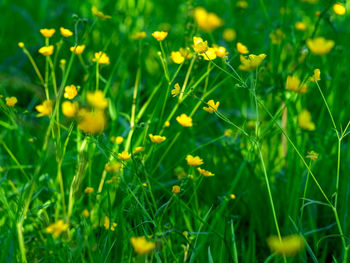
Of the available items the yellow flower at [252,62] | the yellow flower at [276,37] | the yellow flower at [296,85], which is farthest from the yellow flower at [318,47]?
the yellow flower at [276,37]

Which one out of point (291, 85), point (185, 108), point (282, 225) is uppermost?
point (291, 85)

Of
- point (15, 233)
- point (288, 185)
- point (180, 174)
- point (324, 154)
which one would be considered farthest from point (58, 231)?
point (324, 154)

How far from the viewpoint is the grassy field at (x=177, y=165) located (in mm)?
1126

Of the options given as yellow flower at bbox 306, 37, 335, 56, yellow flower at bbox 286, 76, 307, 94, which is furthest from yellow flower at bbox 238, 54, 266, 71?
yellow flower at bbox 286, 76, 307, 94

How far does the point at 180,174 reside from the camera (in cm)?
142

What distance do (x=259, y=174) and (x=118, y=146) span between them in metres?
0.46

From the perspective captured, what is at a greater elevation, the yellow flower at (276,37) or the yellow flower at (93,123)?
the yellow flower at (93,123)

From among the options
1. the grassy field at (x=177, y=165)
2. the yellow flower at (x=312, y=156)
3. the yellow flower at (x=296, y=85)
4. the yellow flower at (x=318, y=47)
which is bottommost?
the grassy field at (x=177, y=165)

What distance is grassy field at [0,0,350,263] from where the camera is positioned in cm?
113

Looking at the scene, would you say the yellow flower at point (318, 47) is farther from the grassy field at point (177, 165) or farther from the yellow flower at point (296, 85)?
the yellow flower at point (296, 85)

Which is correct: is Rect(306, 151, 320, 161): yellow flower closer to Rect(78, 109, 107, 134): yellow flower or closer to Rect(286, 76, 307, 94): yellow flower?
Rect(286, 76, 307, 94): yellow flower

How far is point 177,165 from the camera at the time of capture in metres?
1.65

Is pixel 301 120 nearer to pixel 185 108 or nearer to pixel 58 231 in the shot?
pixel 185 108

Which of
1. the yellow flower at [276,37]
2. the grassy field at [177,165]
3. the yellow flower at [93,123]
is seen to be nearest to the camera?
the yellow flower at [93,123]
